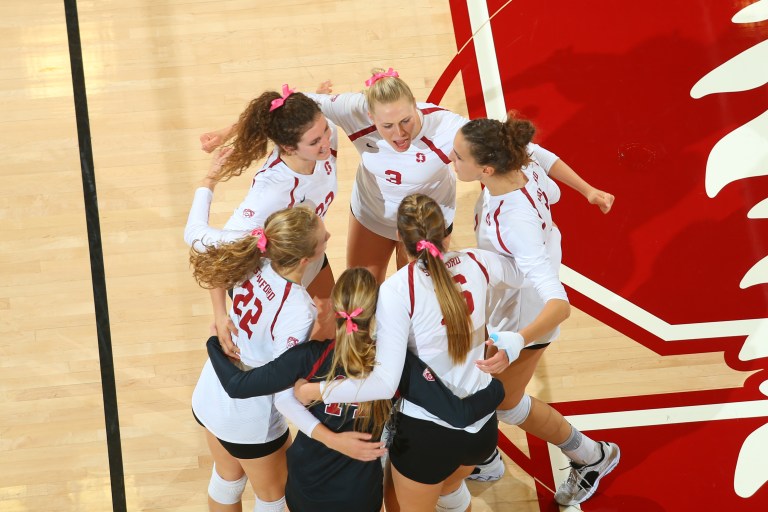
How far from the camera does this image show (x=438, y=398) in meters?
3.14

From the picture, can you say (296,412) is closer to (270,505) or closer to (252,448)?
(252,448)

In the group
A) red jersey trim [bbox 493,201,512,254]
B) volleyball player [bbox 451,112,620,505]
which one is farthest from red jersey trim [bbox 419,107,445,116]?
red jersey trim [bbox 493,201,512,254]

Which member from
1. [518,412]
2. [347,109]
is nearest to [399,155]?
[347,109]

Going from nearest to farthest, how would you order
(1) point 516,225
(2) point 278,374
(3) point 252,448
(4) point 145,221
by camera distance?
(2) point 278,374 < (1) point 516,225 < (3) point 252,448 < (4) point 145,221

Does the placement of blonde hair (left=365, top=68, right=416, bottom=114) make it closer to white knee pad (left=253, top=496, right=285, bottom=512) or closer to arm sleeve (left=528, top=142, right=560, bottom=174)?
arm sleeve (left=528, top=142, right=560, bottom=174)

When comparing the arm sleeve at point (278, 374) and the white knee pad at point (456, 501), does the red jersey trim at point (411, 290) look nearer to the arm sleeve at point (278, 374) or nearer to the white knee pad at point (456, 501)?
the arm sleeve at point (278, 374)

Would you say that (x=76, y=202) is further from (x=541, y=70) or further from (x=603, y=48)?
(x=603, y=48)

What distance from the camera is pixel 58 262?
16.2ft

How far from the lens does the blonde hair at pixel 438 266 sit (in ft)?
9.96

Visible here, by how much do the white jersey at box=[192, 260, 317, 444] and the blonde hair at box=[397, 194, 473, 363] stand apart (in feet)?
1.74

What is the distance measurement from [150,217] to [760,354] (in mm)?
3709

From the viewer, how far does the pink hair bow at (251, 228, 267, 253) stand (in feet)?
10.6

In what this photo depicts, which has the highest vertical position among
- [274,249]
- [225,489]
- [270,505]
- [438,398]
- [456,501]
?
[274,249]

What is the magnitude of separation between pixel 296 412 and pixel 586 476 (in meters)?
1.73
